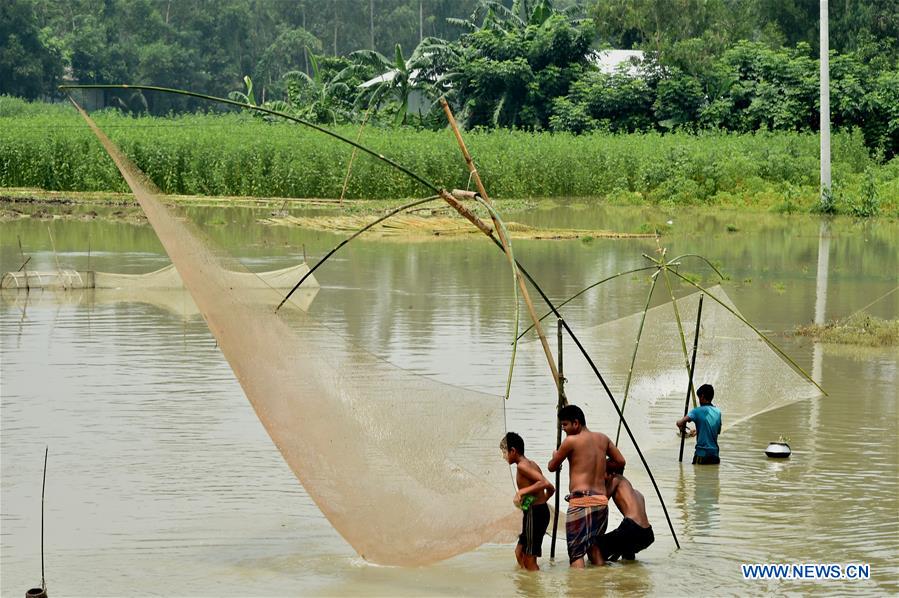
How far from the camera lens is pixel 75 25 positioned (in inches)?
2415

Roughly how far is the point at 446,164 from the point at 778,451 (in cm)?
2229

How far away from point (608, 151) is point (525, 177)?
206cm

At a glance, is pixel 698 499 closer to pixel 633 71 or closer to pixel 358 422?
pixel 358 422

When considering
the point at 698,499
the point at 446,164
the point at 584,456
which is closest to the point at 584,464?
the point at 584,456

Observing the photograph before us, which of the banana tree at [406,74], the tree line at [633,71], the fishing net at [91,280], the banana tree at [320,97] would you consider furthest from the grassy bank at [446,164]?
the fishing net at [91,280]

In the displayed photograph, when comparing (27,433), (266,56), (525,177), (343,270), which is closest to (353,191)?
(525,177)

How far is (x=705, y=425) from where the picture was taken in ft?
27.2

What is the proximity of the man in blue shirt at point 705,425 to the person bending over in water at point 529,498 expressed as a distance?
2157 mm

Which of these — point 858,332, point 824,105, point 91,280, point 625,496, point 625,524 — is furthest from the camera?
point 824,105

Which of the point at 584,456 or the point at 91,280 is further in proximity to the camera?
the point at 91,280

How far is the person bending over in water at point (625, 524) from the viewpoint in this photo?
636 centimetres

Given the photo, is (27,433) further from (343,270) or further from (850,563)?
(343,270)

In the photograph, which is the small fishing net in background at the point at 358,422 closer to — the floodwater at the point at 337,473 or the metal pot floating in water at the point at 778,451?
the floodwater at the point at 337,473

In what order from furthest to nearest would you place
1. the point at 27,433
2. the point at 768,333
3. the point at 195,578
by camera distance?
the point at 768,333 → the point at 27,433 → the point at 195,578
